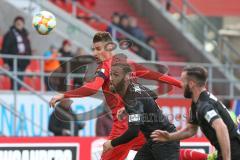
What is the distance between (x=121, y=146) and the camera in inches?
425

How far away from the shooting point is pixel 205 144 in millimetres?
13625

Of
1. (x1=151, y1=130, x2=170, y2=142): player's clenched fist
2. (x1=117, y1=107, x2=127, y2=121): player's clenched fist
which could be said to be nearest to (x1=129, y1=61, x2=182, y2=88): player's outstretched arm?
(x1=117, y1=107, x2=127, y2=121): player's clenched fist

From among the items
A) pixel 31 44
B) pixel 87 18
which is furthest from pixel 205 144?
pixel 87 18

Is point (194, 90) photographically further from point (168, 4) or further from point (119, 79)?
point (168, 4)

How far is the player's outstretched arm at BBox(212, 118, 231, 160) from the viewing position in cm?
830

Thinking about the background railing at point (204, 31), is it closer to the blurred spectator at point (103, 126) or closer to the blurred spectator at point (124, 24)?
the blurred spectator at point (124, 24)

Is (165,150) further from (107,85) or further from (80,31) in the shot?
(80,31)

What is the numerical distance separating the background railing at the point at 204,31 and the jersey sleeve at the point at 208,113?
12.9 metres

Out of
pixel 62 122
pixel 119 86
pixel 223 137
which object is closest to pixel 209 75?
pixel 62 122

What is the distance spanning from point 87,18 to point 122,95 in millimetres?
11780

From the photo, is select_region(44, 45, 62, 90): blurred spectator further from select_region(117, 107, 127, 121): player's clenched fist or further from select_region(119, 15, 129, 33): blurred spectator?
select_region(117, 107, 127, 121): player's clenched fist

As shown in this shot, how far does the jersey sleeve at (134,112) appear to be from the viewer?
9453 mm

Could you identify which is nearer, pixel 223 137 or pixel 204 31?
pixel 223 137

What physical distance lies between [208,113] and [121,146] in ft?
8.25
